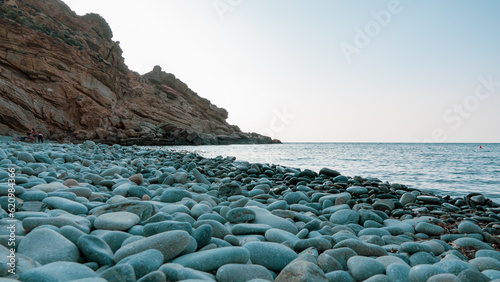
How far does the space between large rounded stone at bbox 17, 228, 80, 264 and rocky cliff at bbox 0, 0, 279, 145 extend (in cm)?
2154

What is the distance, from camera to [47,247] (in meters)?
1.57

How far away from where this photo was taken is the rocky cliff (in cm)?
2081

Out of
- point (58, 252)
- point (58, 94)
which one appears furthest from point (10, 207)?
point (58, 94)

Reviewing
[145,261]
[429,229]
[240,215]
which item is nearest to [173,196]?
[240,215]

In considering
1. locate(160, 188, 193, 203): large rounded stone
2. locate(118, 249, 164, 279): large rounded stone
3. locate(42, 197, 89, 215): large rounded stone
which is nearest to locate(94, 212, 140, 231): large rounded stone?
locate(42, 197, 89, 215): large rounded stone

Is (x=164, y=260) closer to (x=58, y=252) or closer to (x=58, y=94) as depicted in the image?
(x=58, y=252)

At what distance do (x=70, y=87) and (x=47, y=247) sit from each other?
26.2 meters

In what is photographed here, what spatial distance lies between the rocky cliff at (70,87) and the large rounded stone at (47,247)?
848 inches

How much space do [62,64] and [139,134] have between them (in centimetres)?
811

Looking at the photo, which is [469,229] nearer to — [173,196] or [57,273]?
[173,196]

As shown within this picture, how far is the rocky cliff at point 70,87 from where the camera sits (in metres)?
20.8

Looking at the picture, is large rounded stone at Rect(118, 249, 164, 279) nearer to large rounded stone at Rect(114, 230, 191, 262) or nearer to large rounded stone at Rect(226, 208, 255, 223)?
large rounded stone at Rect(114, 230, 191, 262)

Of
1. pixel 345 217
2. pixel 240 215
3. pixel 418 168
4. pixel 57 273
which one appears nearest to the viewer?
pixel 57 273

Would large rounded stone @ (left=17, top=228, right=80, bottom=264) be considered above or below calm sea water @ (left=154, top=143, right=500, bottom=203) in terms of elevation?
above
